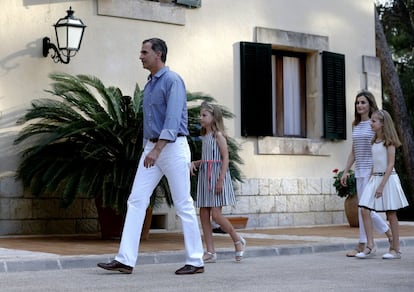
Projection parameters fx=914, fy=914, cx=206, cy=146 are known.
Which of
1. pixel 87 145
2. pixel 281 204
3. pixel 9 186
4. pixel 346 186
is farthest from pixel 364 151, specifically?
pixel 281 204

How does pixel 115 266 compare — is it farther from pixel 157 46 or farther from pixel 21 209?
pixel 21 209

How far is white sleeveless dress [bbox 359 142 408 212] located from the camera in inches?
370

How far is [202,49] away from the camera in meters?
14.2

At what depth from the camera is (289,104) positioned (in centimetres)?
1561

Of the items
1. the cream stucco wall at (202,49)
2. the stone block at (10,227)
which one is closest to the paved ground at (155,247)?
the stone block at (10,227)

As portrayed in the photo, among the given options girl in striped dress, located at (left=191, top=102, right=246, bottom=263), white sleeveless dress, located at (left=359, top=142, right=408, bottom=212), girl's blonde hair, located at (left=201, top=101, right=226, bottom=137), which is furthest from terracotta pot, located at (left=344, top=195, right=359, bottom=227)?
girl's blonde hair, located at (left=201, top=101, right=226, bottom=137)

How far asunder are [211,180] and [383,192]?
1846 millimetres

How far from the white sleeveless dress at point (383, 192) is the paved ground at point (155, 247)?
1369 mm

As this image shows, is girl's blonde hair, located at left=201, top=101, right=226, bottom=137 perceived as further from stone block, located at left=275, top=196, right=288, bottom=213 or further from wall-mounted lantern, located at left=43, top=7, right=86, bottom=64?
stone block, located at left=275, top=196, right=288, bottom=213

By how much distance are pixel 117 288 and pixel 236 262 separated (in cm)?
274

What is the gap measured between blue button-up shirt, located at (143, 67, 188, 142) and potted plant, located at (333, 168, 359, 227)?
7684 millimetres

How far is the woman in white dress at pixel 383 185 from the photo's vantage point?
9.39 meters

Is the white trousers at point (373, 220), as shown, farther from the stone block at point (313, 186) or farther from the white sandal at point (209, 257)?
the stone block at point (313, 186)

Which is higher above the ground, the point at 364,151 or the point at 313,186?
the point at 364,151
